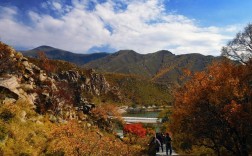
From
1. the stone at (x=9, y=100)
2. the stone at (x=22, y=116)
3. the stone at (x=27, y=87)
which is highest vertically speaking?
the stone at (x=27, y=87)

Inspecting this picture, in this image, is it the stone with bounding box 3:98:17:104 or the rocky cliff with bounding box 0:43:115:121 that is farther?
the rocky cliff with bounding box 0:43:115:121

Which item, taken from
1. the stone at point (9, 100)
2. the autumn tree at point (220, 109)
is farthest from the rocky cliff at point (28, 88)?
the autumn tree at point (220, 109)

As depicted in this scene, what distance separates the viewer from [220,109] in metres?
23.3

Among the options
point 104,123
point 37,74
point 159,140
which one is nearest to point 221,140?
point 159,140

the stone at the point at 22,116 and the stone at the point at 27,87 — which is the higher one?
the stone at the point at 27,87

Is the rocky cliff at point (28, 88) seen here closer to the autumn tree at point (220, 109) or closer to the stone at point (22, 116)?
the stone at point (22, 116)

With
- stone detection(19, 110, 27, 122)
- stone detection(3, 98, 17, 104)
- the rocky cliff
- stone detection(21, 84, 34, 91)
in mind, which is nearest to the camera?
stone detection(19, 110, 27, 122)

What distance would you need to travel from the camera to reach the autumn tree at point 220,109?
2241cm

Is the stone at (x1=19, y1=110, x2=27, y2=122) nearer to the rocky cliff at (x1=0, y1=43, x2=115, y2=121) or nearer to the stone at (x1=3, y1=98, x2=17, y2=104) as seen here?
the stone at (x1=3, y1=98, x2=17, y2=104)

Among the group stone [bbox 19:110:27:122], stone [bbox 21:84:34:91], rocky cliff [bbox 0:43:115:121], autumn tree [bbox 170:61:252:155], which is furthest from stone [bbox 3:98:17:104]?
autumn tree [bbox 170:61:252:155]

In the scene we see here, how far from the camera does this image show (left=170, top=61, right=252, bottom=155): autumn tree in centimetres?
2241

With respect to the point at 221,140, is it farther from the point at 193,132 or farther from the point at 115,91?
the point at 115,91

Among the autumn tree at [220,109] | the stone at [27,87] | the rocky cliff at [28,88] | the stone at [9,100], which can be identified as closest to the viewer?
the autumn tree at [220,109]

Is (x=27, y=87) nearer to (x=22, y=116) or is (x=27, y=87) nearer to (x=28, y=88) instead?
(x=28, y=88)
